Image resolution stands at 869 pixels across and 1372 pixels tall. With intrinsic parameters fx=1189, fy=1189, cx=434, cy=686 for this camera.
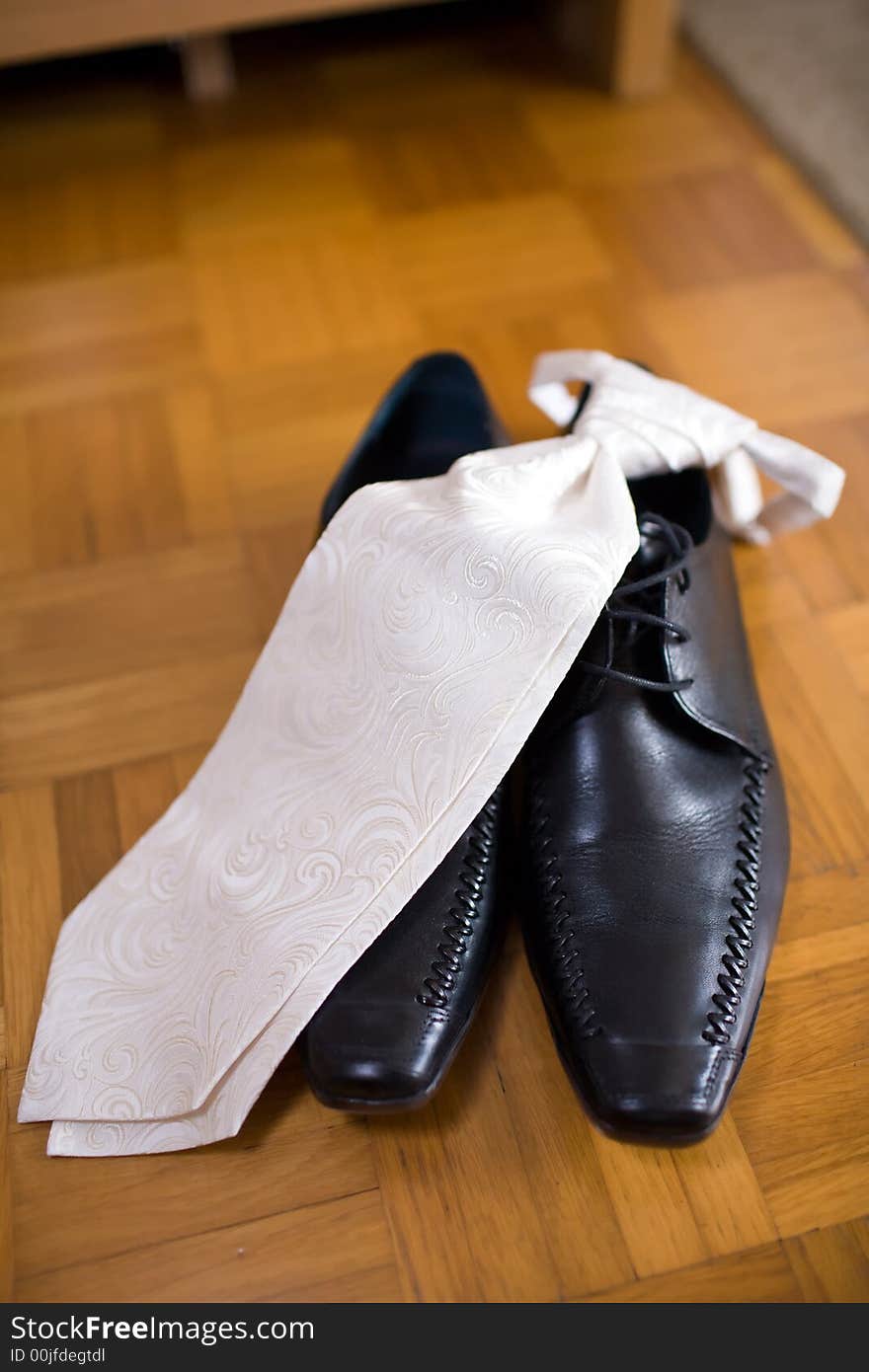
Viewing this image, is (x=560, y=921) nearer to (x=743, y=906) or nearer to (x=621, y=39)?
(x=743, y=906)

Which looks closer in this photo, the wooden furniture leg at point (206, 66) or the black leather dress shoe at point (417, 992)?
the black leather dress shoe at point (417, 992)

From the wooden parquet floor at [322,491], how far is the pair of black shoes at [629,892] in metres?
0.06

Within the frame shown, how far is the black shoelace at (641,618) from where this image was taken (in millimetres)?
595

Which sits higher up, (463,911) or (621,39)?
(621,39)

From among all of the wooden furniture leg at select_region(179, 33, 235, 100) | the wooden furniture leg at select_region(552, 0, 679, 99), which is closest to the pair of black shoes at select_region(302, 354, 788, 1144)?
the wooden furniture leg at select_region(552, 0, 679, 99)

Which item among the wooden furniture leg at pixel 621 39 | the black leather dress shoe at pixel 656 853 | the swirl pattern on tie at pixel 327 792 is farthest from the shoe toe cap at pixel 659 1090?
the wooden furniture leg at pixel 621 39

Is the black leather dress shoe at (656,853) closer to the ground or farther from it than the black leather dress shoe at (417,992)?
farther from it

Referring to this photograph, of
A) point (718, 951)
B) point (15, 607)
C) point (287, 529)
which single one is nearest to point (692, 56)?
point (287, 529)

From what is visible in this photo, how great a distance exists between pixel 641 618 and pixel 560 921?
155 millimetres

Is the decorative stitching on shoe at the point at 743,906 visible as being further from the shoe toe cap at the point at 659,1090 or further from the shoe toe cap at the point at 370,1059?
the shoe toe cap at the point at 370,1059

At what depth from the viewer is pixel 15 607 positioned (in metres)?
0.83

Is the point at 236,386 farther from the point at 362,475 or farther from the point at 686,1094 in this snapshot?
the point at 686,1094

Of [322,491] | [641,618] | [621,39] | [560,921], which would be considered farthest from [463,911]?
[621,39]

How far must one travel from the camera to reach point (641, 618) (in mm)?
596
